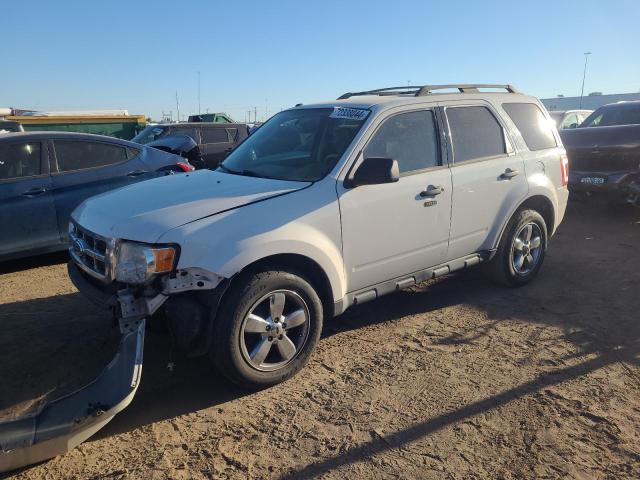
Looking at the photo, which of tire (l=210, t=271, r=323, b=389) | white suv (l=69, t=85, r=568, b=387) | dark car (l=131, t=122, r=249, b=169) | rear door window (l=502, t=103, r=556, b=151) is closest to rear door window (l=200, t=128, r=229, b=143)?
dark car (l=131, t=122, r=249, b=169)

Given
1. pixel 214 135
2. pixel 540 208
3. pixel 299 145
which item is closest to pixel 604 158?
pixel 540 208

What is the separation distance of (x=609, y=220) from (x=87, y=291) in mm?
Result: 8006

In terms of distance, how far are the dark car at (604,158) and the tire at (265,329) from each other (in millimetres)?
6277

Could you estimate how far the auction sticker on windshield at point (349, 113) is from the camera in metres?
4.12

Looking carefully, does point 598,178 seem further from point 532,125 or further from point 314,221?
point 314,221

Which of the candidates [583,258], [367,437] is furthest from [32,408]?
[583,258]

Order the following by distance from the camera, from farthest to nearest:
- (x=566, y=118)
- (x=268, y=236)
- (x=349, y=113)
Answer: (x=566, y=118), (x=349, y=113), (x=268, y=236)

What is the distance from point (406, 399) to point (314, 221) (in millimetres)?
1301

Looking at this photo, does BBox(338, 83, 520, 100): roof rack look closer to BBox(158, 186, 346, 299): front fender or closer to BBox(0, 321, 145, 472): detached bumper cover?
BBox(158, 186, 346, 299): front fender

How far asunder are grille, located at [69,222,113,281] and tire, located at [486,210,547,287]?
3.54 m

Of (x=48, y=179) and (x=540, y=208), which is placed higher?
(x=48, y=179)

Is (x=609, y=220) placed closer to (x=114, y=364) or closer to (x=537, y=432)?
(x=537, y=432)

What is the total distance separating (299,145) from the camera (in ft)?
14.2

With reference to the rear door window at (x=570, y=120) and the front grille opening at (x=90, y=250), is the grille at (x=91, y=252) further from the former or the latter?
the rear door window at (x=570, y=120)
